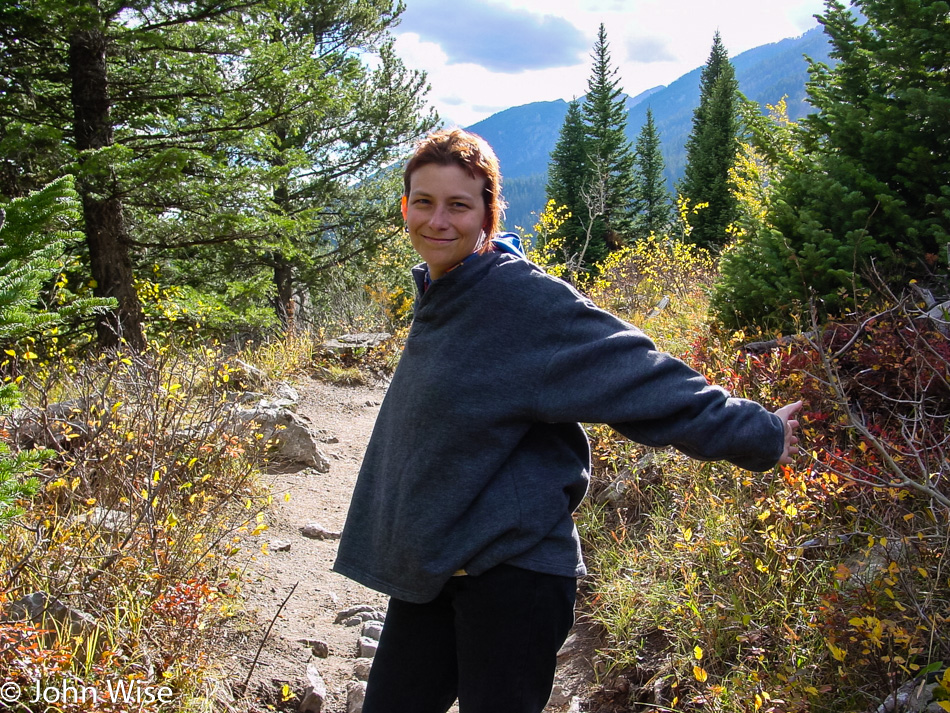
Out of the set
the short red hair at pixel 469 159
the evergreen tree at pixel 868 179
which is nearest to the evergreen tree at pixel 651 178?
the evergreen tree at pixel 868 179

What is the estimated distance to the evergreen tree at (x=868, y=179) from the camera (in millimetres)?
4027

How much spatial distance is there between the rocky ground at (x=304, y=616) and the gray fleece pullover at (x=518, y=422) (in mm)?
1145

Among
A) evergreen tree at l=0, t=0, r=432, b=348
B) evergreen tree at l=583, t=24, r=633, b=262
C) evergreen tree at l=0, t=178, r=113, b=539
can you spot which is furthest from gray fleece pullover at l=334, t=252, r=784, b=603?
evergreen tree at l=583, t=24, r=633, b=262

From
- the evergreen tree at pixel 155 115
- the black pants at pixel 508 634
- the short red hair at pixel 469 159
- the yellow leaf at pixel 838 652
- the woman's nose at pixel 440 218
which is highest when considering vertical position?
the evergreen tree at pixel 155 115

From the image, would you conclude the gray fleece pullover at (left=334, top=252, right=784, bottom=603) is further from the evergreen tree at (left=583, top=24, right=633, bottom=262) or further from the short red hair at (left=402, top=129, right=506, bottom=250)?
the evergreen tree at (left=583, top=24, right=633, bottom=262)

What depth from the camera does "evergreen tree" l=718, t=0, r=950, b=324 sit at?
4027mm

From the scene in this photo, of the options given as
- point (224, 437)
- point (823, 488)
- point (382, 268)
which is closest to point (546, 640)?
point (823, 488)

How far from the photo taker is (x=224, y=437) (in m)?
4.62

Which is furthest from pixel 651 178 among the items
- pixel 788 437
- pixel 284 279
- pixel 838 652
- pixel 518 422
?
pixel 518 422

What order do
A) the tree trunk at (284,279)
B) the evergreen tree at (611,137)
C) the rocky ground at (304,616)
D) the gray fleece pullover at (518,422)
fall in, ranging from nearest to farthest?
the gray fleece pullover at (518,422) < the rocky ground at (304,616) < the tree trunk at (284,279) < the evergreen tree at (611,137)

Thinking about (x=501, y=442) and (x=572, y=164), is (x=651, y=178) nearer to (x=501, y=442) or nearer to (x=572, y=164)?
(x=572, y=164)

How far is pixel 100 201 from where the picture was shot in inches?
270

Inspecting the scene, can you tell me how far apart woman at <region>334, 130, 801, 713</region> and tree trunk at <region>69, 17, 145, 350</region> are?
234 inches

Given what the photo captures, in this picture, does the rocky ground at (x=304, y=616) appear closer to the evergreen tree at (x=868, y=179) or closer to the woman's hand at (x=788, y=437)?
the woman's hand at (x=788, y=437)
